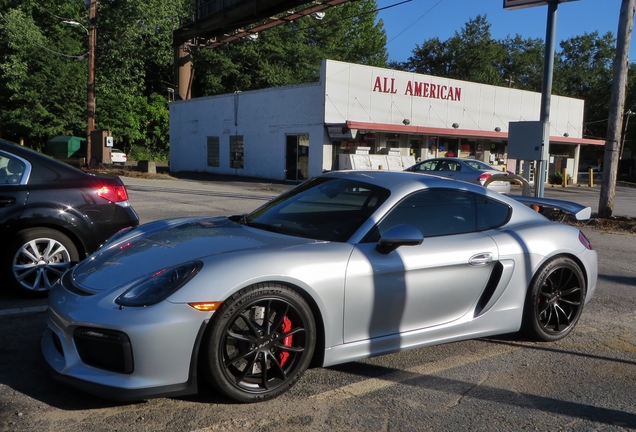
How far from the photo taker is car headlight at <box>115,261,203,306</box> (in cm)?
329

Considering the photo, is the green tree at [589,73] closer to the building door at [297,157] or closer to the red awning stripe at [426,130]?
the red awning stripe at [426,130]

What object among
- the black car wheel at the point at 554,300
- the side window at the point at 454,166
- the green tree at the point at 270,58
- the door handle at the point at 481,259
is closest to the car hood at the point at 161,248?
Answer: the door handle at the point at 481,259

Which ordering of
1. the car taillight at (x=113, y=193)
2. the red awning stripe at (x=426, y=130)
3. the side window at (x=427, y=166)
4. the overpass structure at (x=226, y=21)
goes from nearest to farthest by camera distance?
the car taillight at (x=113, y=193), the side window at (x=427, y=166), the red awning stripe at (x=426, y=130), the overpass structure at (x=226, y=21)

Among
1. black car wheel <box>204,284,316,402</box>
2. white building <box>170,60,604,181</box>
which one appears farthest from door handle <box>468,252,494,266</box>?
white building <box>170,60,604,181</box>

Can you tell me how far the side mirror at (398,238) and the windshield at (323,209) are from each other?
262mm

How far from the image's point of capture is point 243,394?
3445 mm

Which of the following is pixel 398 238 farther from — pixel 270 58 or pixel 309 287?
pixel 270 58

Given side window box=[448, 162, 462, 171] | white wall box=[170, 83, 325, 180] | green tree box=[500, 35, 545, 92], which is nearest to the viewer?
side window box=[448, 162, 462, 171]

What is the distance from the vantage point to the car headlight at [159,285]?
3293 millimetres

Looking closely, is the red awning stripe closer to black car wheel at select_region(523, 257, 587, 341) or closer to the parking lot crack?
black car wheel at select_region(523, 257, 587, 341)

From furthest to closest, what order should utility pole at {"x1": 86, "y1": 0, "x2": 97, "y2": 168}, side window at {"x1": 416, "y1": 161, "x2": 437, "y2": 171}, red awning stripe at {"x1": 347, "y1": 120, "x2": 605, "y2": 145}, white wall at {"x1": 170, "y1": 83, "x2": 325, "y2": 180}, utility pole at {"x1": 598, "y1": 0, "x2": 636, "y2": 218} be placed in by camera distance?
utility pole at {"x1": 86, "y1": 0, "x2": 97, "y2": 168} < white wall at {"x1": 170, "y1": 83, "x2": 325, "y2": 180} < red awning stripe at {"x1": 347, "y1": 120, "x2": 605, "y2": 145} < side window at {"x1": 416, "y1": 161, "x2": 437, "y2": 171} < utility pole at {"x1": 598, "y1": 0, "x2": 636, "y2": 218}

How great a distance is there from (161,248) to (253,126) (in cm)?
2599

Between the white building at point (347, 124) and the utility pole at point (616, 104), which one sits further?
the white building at point (347, 124)

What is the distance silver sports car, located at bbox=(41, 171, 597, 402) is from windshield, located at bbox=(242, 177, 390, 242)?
0.05 feet
